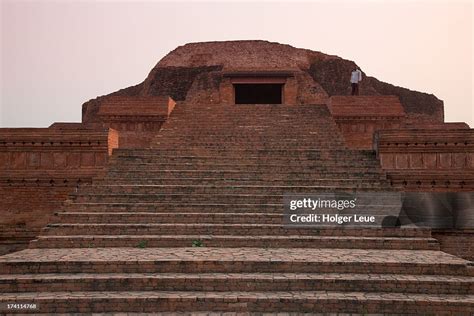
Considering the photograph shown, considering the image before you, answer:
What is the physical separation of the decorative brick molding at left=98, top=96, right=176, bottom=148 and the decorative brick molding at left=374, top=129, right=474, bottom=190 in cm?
590

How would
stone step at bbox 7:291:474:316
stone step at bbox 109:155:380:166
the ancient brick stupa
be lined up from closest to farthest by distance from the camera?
1. stone step at bbox 7:291:474:316
2. the ancient brick stupa
3. stone step at bbox 109:155:380:166

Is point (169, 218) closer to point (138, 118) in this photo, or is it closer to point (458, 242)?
point (458, 242)

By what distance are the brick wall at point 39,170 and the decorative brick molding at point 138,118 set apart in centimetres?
289

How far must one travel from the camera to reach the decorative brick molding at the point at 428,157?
9.20 meters

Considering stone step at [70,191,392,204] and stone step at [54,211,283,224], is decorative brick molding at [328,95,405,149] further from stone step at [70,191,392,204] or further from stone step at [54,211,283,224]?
stone step at [54,211,283,224]

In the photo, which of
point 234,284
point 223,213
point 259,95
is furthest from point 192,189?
point 259,95

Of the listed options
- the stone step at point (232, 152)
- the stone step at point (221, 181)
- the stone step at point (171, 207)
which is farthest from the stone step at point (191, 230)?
the stone step at point (232, 152)

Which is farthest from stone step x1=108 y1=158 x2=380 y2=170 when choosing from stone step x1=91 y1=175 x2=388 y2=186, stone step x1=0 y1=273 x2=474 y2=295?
stone step x1=0 y1=273 x2=474 y2=295

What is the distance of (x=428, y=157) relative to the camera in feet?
31.2

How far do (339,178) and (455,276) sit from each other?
10.9ft

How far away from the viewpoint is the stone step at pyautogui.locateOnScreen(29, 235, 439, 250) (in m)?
6.98

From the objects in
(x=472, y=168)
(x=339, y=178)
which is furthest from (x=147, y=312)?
(x=472, y=168)

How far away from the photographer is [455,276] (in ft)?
19.0

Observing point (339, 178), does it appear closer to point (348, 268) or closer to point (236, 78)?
point (348, 268)
